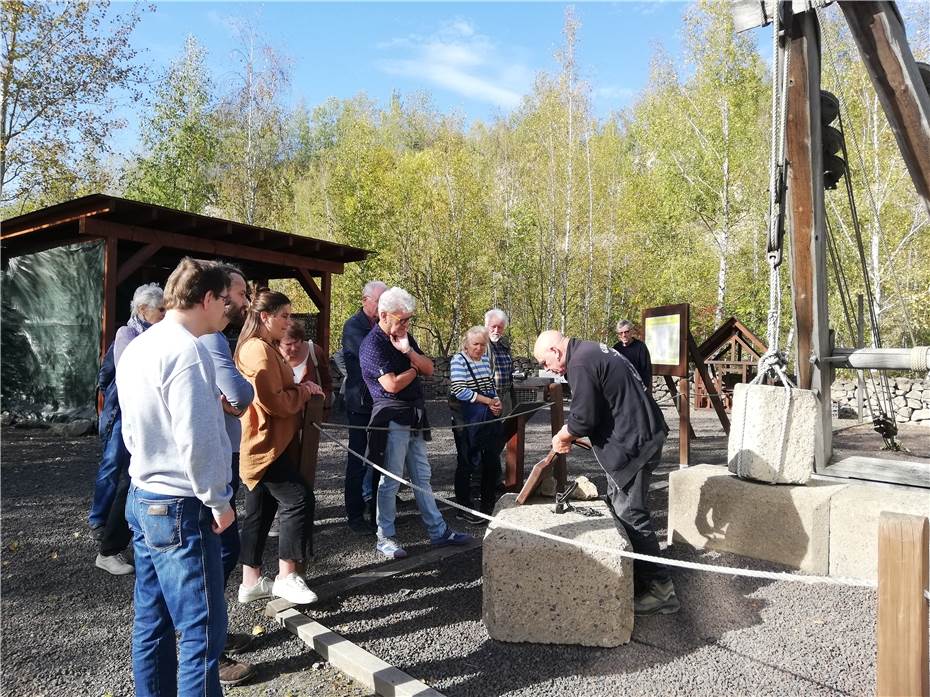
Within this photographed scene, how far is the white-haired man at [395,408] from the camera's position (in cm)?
440

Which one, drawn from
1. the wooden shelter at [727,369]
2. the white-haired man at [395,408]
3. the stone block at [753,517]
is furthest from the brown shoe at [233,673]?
the wooden shelter at [727,369]

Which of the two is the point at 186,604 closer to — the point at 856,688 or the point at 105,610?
the point at 105,610

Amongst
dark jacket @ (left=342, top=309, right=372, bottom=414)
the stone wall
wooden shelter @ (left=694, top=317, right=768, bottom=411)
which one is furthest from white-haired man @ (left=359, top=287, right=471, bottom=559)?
the stone wall

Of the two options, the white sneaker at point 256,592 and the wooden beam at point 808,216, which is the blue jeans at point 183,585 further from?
the wooden beam at point 808,216

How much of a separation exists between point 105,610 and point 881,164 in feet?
63.7

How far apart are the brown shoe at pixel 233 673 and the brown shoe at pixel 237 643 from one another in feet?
0.56

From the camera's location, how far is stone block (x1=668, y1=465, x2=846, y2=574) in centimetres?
416

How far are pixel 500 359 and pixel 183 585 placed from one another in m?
3.90

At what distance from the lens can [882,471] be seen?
4598 mm

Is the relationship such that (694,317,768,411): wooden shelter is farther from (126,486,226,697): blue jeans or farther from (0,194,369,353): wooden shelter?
(126,486,226,697): blue jeans

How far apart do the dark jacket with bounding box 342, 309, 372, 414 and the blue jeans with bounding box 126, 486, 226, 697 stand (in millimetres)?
3012

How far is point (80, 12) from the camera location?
1553 centimetres

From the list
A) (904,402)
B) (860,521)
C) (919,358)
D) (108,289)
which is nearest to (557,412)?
(860,521)

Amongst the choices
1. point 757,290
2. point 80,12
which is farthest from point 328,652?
point 757,290
